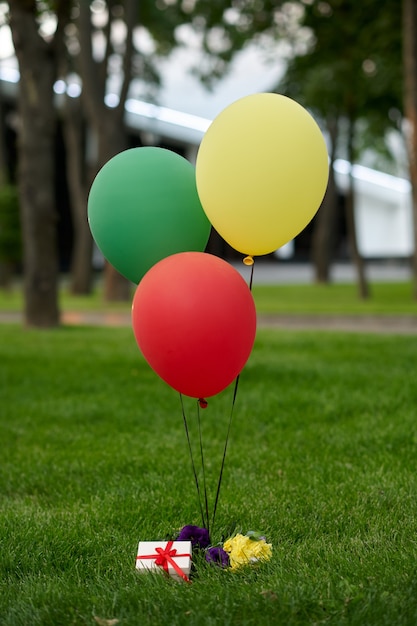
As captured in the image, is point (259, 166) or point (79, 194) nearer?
point (259, 166)

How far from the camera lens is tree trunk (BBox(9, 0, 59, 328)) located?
1095 cm

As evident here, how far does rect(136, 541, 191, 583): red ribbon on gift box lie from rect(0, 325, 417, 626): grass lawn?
0.16 feet

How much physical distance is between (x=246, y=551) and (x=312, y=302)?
15.1m

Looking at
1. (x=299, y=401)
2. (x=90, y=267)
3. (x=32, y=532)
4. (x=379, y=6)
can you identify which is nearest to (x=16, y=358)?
(x=299, y=401)

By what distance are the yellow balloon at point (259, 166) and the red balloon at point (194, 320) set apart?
0.69 ft

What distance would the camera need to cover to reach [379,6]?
55.0ft

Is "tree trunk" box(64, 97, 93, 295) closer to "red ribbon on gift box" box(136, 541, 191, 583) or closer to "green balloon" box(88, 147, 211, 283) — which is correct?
"green balloon" box(88, 147, 211, 283)

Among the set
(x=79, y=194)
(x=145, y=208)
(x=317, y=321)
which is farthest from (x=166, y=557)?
(x=79, y=194)

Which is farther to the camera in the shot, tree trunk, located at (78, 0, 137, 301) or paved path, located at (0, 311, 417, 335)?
tree trunk, located at (78, 0, 137, 301)

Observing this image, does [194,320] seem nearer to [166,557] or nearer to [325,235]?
[166,557]

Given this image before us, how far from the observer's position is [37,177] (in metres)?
11.1

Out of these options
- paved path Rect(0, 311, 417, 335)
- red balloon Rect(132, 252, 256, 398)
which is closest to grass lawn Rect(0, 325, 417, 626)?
red balloon Rect(132, 252, 256, 398)

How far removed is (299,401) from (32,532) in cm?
299

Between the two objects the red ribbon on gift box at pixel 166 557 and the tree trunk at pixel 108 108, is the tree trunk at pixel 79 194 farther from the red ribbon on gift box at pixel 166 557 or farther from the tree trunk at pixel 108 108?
the red ribbon on gift box at pixel 166 557
